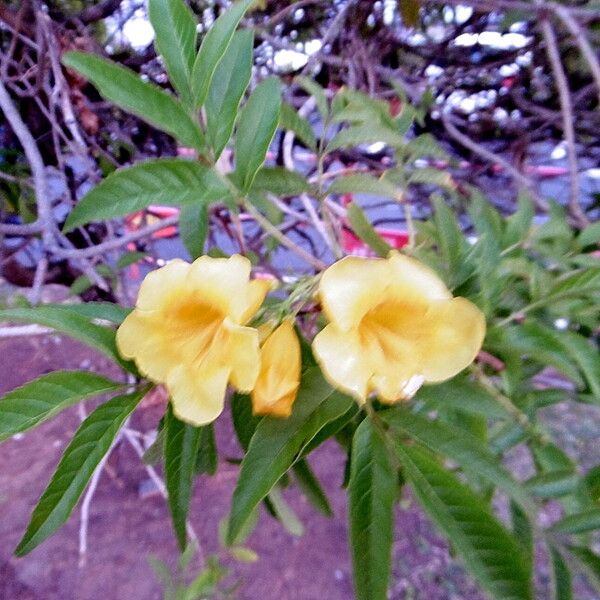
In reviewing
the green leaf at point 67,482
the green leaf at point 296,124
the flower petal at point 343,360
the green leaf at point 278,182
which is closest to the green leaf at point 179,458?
the green leaf at point 67,482

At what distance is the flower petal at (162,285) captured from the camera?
41 centimetres

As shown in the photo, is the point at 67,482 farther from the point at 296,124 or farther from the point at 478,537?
the point at 296,124

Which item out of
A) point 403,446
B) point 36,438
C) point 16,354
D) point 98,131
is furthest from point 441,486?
point 16,354

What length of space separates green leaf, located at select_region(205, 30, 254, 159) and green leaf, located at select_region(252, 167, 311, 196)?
11 centimetres

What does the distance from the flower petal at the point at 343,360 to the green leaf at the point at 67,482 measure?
183mm

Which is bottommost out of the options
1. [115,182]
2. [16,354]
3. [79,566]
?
[79,566]

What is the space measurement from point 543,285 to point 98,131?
109 cm

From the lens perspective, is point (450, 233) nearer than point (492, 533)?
No

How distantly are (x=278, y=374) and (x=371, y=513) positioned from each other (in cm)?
13

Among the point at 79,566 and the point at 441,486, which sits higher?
the point at 441,486

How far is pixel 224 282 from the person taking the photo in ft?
1.36

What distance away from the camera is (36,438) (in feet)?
6.40

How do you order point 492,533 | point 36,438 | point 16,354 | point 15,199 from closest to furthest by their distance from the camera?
point 492,533 → point 15,199 → point 36,438 → point 16,354

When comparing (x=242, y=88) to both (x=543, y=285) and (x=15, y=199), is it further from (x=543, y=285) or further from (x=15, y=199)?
(x=15, y=199)
